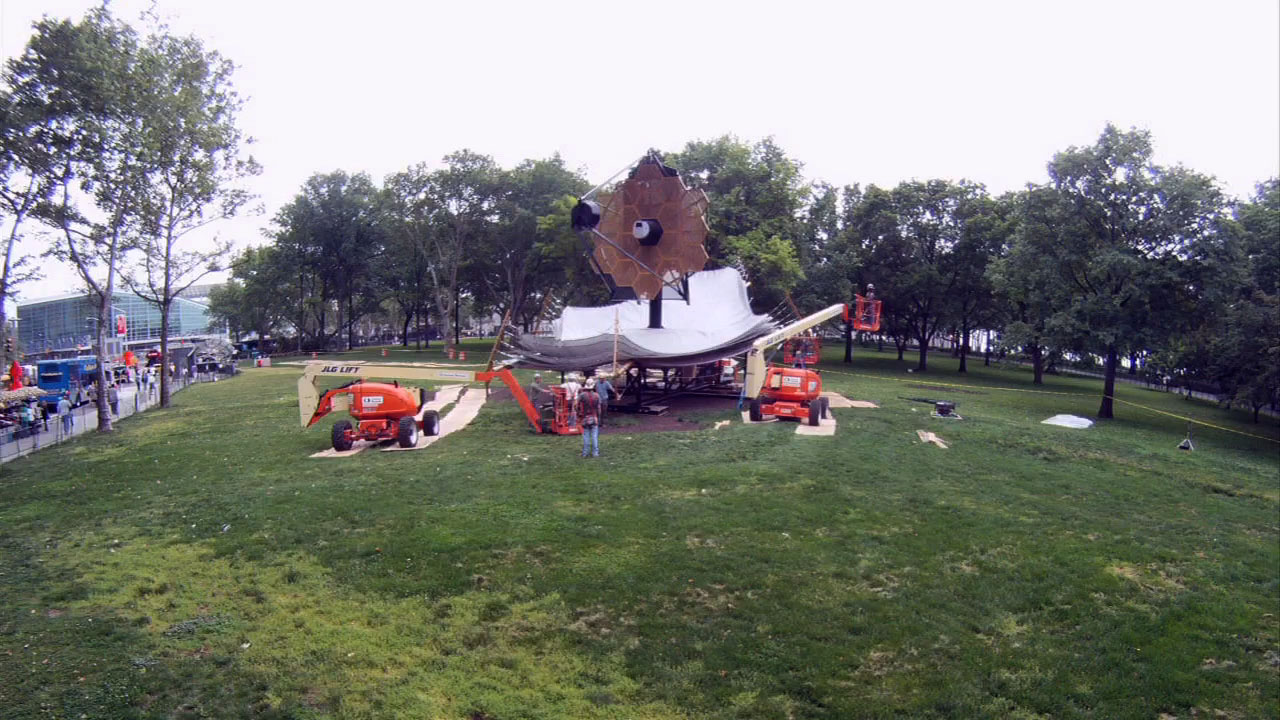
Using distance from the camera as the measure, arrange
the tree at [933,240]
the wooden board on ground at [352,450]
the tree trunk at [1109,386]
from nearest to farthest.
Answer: the wooden board on ground at [352,450] < the tree trunk at [1109,386] < the tree at [933,240]

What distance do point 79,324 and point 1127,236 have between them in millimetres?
88192

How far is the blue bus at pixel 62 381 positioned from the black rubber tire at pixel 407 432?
1716 centimetres

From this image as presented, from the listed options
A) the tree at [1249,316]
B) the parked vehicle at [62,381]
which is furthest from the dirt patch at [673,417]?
the tree at [1249,316]

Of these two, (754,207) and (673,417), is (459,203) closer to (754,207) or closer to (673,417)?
(754,207)

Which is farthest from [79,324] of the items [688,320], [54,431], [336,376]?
[688,320]

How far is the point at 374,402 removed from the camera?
55.1 feet

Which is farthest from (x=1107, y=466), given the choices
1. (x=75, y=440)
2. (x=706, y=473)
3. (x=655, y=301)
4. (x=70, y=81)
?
(x=70, y=81)

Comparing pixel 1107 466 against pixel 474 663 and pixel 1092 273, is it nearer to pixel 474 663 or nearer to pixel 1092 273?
pixel 1092 273

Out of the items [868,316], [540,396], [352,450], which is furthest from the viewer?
[868,316]

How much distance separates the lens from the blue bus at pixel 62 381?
25547 mm

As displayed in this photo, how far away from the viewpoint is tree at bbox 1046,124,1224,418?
22750 millimetres

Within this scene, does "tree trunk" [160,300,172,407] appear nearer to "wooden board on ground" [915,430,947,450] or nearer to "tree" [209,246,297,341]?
"tree" [209,246,297,341]

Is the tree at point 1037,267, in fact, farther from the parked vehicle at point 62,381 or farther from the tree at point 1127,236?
the parked vehicle at point 62,381

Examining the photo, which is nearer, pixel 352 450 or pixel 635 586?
pixel 635 586
